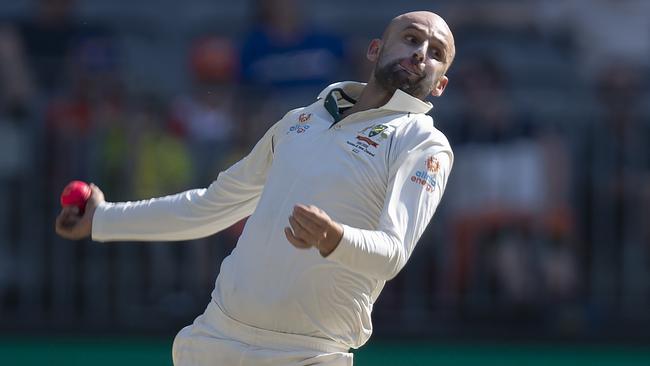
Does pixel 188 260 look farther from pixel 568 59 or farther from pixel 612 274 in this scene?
pixel 568 59

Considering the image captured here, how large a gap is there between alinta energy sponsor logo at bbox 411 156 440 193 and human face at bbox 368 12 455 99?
0.37 m

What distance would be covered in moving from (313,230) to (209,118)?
6971 mm

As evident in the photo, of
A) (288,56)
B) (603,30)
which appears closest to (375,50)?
(288,56)

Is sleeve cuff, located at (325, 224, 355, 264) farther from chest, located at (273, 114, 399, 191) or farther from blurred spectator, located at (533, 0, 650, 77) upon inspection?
blurred spectator, located at (533, 0, 650, 77)

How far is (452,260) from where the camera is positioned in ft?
36.1

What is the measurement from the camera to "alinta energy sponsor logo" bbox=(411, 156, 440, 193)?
4758 mm

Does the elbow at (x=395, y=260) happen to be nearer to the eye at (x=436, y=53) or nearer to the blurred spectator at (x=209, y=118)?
the eye at (x=436, y=53)

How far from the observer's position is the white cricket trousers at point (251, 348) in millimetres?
4844

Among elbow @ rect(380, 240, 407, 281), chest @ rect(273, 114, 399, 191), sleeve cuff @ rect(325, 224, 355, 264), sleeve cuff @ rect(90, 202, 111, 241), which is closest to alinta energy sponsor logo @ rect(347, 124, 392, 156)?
chest @ rect(273, 114, 399, 191)

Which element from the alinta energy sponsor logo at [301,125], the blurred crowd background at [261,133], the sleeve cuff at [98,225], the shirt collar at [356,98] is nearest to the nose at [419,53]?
the shirt collar at [356,98]

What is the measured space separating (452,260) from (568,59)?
155 inches

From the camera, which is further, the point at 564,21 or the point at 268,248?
the point at 564,21

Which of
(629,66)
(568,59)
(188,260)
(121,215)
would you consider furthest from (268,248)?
(568,59)

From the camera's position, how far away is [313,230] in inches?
168
